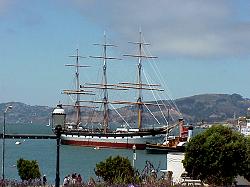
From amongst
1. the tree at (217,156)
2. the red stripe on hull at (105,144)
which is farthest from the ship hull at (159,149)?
the tree at (217,156)

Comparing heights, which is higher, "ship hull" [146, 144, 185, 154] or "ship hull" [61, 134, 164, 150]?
"ship hull" [61, 134, 164, 150]

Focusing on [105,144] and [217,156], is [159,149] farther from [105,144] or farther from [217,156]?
[217,156]

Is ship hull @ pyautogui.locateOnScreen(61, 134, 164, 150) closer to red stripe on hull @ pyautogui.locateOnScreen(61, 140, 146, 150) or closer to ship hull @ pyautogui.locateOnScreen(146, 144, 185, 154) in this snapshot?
red stripe on hull @ pyautogui.locateOnScreen(61, 140, 146, 150)

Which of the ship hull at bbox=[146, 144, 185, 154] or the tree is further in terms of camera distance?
the ship hull at bbox=[146, 144, 185, 154]

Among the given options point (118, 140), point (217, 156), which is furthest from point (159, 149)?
point (217, 156)

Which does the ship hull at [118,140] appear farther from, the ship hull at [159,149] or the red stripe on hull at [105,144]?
the ship hull at [159,149]

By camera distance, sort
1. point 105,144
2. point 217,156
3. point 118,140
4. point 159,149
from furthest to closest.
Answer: point 105,144
point 118,140
point 159,149
point 217,156

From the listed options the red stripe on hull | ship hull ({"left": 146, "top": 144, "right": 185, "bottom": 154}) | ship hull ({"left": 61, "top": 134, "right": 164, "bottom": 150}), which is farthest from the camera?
ship hull ({"left": 61, "top": 134, "right": 164, "bottom": 150})

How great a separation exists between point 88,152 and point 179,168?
280ft

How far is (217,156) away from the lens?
3039 centimetres

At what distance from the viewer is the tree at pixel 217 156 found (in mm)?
30344

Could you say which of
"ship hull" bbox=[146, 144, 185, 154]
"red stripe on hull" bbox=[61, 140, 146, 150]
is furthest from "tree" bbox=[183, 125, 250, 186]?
"red stripe on hull" bbox=[61, 140, 146, 150]

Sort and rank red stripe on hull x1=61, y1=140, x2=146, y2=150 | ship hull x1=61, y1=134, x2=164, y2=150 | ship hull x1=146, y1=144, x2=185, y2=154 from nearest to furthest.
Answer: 1. ship hull x1=146, y1=144, x2=185, y2=154
2. red stripe on hull x1=61, y1=140, x2=146, y2=150
3. ship hull x1=61, y1=134, x2=164, y2=150

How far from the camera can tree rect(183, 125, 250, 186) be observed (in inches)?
1195
